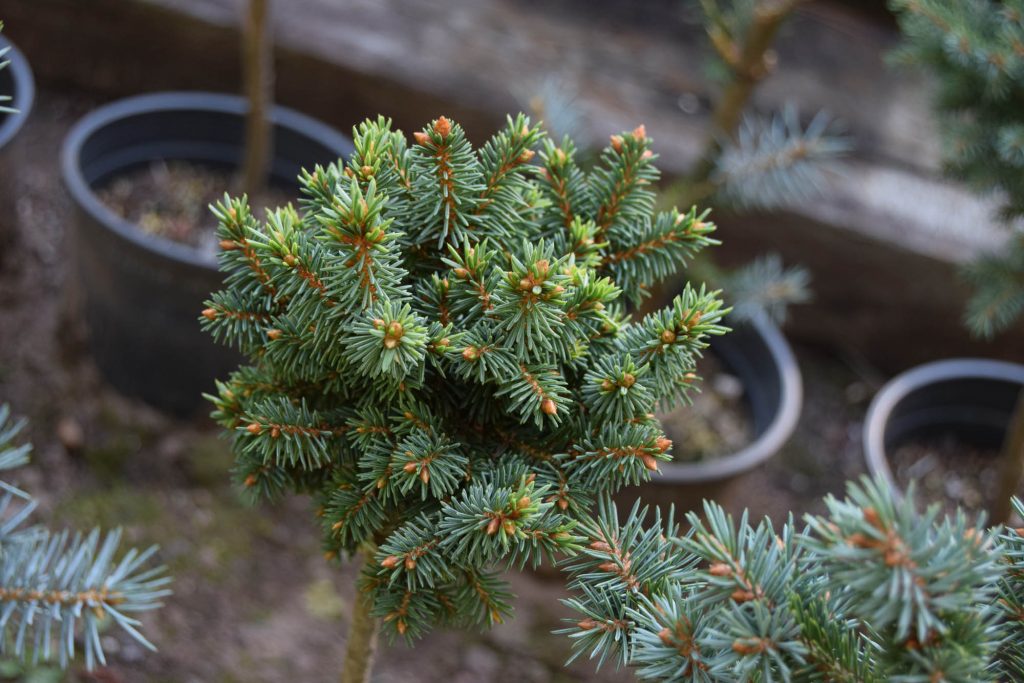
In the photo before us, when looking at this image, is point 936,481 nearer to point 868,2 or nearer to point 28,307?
point 868,2

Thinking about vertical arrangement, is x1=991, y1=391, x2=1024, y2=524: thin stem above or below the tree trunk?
below

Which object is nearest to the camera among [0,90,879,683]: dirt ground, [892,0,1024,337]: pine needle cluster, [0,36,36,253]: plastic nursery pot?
[892,0,1024,337]: pine needle cluster

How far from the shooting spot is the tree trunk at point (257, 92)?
188 cm

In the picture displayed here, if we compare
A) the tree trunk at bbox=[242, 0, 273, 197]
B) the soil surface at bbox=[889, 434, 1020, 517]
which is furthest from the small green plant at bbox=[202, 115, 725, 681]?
the soil surface at bbox=[889, 434, 1020, 517]

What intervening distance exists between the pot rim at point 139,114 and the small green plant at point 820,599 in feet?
4.17

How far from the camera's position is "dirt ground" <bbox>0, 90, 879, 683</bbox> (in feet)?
5.98

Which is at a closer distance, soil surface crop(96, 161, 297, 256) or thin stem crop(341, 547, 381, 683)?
thin stem crop(341, 547, 381, 683)

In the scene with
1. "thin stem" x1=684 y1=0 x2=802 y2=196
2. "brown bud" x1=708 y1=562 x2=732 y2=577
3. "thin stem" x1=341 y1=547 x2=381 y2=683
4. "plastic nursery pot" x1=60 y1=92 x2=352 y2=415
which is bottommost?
"thin stem" x1=341 y1=547 x2=381 y2=683

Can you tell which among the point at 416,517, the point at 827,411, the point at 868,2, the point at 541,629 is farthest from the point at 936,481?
the point at 416,517

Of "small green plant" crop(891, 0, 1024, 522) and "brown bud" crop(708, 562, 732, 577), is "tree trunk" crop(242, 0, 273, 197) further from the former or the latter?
"brown bud" crop(708, 562, 732, 577)

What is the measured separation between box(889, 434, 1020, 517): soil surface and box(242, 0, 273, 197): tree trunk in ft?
5.26

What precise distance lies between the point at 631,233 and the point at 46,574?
0.73 meters

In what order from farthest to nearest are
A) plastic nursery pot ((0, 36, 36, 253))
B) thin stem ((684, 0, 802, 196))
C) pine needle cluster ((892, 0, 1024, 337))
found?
plastic nursery pot ((0, 36, 36, 253)) → thin stem ((684, 0, 802, 196)) → pine needle cluster ((892, 0, 1024, 337))

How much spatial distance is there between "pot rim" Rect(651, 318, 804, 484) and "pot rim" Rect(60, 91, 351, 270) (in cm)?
101
